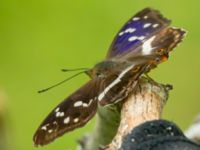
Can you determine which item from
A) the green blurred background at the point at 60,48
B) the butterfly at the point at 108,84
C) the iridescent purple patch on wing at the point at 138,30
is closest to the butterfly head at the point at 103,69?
the butterfly at the point at 108,84

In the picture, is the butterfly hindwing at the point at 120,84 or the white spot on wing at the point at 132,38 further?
the white spot on wing at the point at 132,38

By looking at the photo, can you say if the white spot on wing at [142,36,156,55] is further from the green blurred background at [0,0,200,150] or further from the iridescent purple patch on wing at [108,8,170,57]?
the green blurred background at [0,0,200,150]

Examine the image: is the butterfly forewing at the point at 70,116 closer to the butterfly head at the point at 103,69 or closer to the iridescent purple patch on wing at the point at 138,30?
the butterfly head at the point at 103,69

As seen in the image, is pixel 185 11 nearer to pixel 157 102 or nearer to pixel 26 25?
pixel 26 25

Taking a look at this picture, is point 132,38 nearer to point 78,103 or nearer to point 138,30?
point 138,30

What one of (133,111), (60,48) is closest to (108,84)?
(133,111)

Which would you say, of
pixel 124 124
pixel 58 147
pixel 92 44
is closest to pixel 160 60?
pixel 124 124

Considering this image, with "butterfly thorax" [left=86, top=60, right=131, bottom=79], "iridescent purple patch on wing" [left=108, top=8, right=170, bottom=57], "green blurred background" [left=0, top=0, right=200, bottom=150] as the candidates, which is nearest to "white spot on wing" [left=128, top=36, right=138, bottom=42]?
"iridescent purple patch on wing" [left=108, top=8, right=170, bottom=57]
